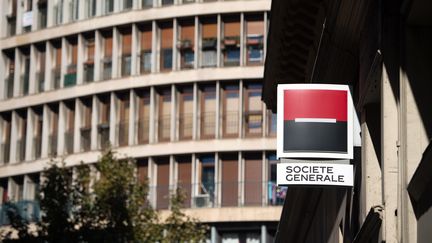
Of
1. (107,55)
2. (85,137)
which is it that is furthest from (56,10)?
(85,137)

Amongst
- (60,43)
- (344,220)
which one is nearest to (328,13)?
(344,220)

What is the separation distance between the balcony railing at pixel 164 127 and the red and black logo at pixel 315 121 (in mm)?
47887

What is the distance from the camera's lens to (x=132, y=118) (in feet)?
221

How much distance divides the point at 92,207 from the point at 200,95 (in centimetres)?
2182

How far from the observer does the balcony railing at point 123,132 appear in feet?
221

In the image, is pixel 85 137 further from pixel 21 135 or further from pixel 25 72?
pixel 25 72

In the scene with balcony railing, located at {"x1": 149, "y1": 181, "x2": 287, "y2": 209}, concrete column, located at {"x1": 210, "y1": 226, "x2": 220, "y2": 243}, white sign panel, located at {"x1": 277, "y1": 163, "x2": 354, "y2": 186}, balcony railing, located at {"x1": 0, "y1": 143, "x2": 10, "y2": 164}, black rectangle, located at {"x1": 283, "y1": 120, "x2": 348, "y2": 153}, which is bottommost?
white sign panel, located at {"x1": 277, "y1": 163, "x2": 354, "y2": 186}

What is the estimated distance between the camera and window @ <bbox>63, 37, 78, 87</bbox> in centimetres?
6975

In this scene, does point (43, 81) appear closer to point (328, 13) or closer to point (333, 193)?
point (333, 193)

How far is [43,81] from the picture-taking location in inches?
2795

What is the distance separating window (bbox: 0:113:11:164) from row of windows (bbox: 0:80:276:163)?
1.49 metres

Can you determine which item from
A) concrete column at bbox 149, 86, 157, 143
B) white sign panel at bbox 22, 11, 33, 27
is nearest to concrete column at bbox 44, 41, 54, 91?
white sign panel at bbox 22, 11, 33, 27

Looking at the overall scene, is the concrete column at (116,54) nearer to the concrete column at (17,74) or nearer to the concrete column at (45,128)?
the concrete column at (45,128)

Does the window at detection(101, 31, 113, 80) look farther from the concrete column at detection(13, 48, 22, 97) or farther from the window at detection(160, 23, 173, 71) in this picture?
the concrete column at detection(13, 48, 22, 97)
